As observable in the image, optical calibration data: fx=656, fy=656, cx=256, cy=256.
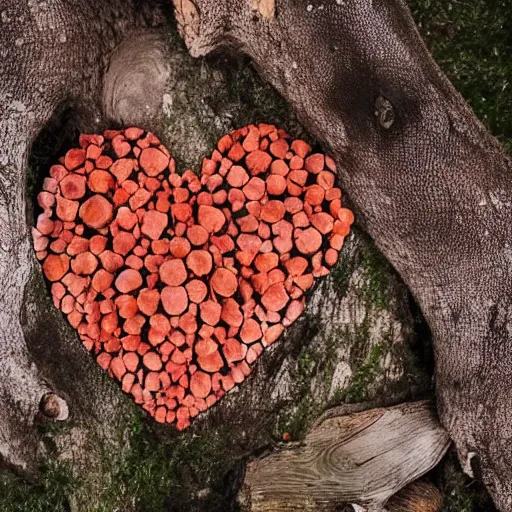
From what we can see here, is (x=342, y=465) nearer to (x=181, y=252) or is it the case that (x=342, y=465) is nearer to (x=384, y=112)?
(x=181, y=252)

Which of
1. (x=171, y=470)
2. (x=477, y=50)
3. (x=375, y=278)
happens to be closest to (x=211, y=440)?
(x=171, y=470)

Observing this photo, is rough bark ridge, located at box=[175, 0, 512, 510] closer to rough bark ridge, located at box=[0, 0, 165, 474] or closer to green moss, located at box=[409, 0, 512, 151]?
rough bark ridge, located at box=[0, 0, 165, 474]

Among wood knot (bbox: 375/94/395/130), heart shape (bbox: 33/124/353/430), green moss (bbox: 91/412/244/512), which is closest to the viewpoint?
wood knot (bbox: 375/94/395/130)

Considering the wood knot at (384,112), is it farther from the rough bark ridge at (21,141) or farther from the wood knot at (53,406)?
the wood knot at (53,406)

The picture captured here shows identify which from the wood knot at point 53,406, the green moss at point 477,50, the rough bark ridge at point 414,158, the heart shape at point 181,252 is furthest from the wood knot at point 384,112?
the wood knot at point 53,406

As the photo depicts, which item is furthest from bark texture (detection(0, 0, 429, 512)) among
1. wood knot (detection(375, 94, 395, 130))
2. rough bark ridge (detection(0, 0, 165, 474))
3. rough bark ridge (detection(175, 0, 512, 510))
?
wood knot (detection(375, 94, 395, 130))

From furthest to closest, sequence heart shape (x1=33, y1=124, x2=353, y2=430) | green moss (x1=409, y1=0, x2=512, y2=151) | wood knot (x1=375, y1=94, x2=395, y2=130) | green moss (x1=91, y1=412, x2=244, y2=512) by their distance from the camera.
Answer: green moss (x1=409, y1=0, x2=512, y2=151)
green moss (x1=91, y1=412, x2=244, y2=512)
heart shape (x1=33, y1=124, x2=353, y2=430)
wood knot (x1=375, y1=94, x2=395, y2=130)

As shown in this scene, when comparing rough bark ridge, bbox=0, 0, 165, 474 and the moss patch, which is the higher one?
rough bark ridge, bbox=0, 0, 165, 474
